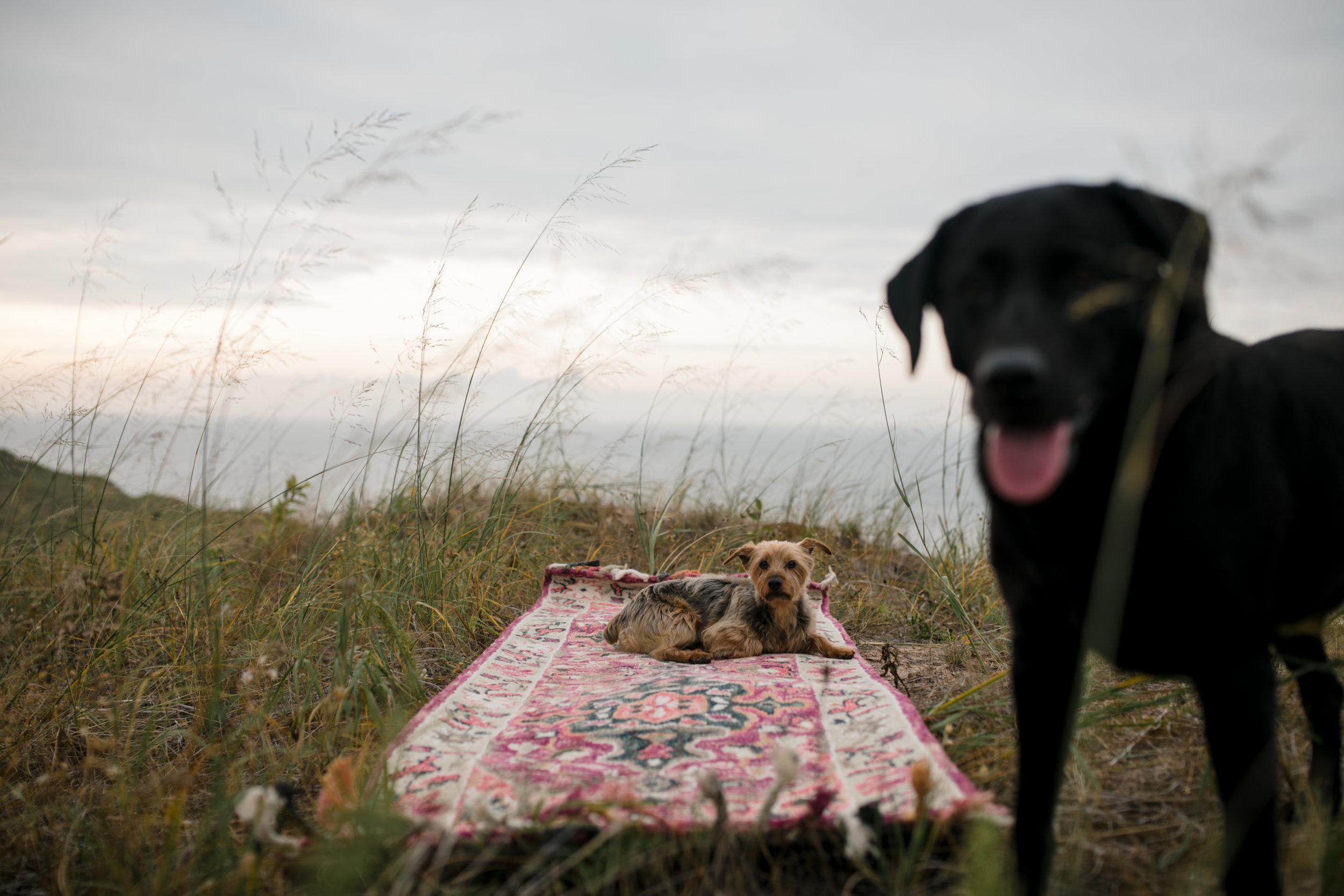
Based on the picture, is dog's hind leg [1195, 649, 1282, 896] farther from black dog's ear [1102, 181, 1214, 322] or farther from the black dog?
black dog's ear [1102, 181, 1214, 322]

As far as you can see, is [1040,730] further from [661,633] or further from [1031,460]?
[661,633]

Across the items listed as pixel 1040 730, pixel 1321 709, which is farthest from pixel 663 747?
pixel 1321 709

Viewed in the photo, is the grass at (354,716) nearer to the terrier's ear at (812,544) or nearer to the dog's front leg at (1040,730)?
the dog's front leg at (1040,730)

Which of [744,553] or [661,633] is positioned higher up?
[744,553]

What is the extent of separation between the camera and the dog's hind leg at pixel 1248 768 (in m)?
1.53

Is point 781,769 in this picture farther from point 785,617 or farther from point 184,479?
point 184,479

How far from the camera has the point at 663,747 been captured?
Answer: 8.96 ft

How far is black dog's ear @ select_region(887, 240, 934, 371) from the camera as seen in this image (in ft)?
6.43

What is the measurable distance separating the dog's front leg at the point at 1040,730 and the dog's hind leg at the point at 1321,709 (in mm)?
843

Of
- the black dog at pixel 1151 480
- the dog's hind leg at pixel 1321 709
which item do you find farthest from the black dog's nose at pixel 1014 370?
the dog's hind leg at pixel 1321 709

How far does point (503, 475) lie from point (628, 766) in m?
2.62

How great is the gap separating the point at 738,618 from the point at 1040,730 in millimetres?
2697

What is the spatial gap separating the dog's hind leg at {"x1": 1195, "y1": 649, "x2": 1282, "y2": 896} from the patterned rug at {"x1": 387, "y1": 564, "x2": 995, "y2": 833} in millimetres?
581

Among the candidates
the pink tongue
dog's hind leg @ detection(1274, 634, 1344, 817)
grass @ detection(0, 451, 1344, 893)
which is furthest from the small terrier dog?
the pink tongue
